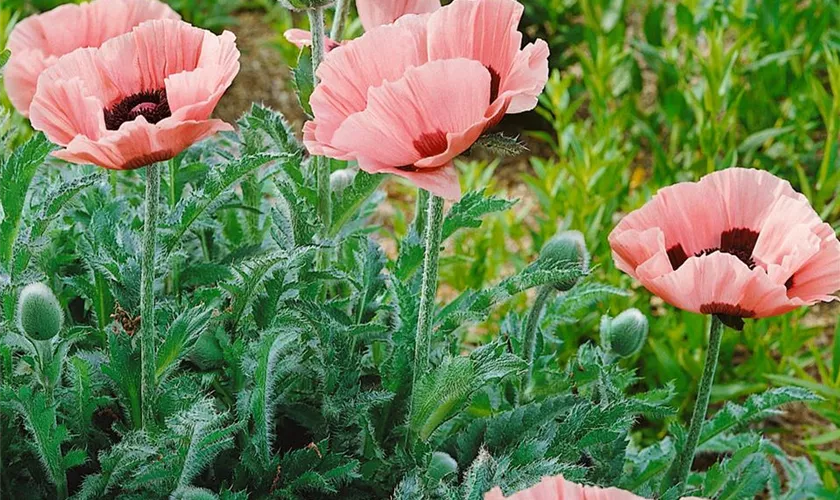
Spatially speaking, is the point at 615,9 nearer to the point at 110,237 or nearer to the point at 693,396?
the point at 693,396

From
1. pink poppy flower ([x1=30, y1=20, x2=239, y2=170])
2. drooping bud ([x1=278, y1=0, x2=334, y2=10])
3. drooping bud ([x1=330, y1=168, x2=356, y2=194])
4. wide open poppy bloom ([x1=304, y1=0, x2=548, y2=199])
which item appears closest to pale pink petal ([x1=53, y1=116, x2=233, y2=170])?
pink poppy flower ([x1=30, y1=20, x2=239, y2=170])

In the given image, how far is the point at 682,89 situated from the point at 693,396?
3.30ft

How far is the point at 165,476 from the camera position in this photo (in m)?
1.26

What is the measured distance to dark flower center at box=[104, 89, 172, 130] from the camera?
1.22 m

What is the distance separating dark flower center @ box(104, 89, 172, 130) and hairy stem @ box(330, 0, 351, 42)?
0.25 m

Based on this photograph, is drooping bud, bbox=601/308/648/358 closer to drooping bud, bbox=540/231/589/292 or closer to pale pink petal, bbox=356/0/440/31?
drooping bud, bbox=540/231/589/292

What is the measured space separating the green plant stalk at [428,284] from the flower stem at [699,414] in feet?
1.08

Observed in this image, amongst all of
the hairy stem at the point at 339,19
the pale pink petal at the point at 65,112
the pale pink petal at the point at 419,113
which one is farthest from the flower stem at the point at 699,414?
the pale pink petal at the point at 65,112

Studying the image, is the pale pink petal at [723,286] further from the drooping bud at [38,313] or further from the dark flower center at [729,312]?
the drooping bud at [38,313]

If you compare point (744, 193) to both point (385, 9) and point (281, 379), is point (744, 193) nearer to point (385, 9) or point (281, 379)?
point (385, 9)

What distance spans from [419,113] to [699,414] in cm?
58

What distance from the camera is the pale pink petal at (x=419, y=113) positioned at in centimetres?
104

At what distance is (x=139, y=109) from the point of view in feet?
3.99

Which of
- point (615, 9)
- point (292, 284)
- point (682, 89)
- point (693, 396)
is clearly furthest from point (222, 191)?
point (615, 9)
